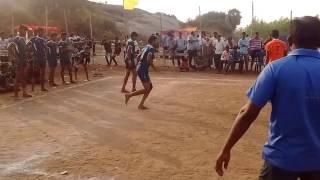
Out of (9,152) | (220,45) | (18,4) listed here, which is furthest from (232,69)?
(18,4)

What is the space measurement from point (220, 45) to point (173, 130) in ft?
44.7

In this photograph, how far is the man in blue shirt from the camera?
333 cm

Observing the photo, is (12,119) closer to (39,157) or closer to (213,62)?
(39,157)

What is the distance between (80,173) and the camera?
6.73 meters

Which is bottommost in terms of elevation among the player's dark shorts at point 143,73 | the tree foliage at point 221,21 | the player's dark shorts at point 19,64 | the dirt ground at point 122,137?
the dirt ground at point 122,137

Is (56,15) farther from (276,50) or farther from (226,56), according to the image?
(276,50)

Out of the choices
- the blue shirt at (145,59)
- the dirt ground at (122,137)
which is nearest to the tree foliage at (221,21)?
the dirt ground at (122,137)

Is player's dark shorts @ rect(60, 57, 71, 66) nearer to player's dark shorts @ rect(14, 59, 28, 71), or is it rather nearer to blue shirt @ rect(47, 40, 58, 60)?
blue shirt @ rect(47, 40, 58, 60)

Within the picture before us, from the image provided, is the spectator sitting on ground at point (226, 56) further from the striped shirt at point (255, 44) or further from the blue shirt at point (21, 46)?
the blue shirt at point (21, 46)

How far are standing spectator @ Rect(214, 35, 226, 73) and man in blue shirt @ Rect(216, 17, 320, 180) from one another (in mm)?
19242

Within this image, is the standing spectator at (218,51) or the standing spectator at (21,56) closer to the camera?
the standing spectator at (21,56)

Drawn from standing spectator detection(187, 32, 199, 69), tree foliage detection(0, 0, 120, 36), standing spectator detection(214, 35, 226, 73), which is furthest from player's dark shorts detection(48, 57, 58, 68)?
tree foliage detection(0, 0, 120, 36)

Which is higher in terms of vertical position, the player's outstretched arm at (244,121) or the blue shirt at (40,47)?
the blue shirt at (40,47)

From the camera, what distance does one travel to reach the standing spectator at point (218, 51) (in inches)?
888
